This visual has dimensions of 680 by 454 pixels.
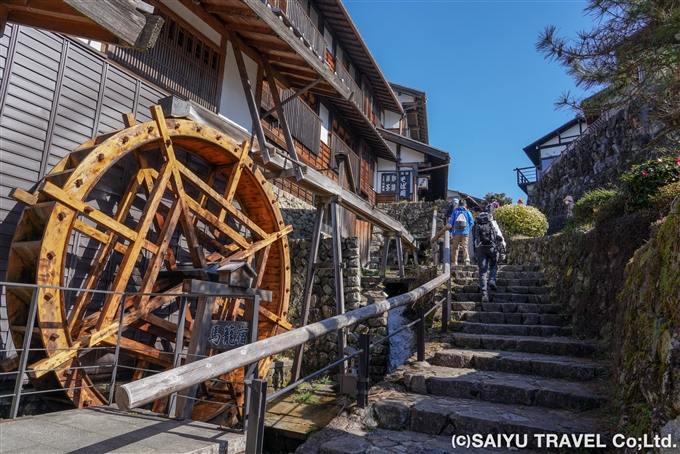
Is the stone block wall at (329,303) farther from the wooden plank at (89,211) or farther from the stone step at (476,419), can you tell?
the stone step at (476,419)

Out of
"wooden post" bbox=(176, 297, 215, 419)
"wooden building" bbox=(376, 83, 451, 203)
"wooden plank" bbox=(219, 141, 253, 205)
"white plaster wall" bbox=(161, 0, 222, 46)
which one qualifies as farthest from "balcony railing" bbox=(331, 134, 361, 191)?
"wooden post" bbox=(176, 297, 215, 419)

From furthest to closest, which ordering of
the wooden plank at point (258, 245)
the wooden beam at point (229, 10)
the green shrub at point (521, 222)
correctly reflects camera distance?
the green shrub at point (521, 222)
the wooden plank at point (258, 245)
the wooden beam at point (229, 10)

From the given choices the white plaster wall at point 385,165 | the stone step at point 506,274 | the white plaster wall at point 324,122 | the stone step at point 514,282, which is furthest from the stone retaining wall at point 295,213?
the white plaster wall at point 385,165

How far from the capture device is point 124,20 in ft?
7.88

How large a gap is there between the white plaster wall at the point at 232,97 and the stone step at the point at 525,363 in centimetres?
561

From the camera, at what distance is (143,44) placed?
249cm

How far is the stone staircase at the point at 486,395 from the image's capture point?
10.5 ft

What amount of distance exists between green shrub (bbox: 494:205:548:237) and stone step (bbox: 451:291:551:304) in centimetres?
646

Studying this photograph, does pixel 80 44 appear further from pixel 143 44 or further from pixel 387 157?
pixel 387 157

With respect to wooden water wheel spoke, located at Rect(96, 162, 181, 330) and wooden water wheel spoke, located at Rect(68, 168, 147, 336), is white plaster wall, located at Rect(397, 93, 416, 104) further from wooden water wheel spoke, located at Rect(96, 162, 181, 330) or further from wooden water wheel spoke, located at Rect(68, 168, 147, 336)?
wooden water wheel spoke, located at Rect(68, 168, 147, 336)

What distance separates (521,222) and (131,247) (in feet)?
37.8

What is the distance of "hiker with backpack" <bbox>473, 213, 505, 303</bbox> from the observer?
717cm

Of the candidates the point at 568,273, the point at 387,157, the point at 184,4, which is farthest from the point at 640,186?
the point at 387,157

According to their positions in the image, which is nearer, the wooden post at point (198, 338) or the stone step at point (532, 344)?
the wooden post at point (198, 338)
